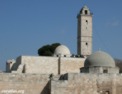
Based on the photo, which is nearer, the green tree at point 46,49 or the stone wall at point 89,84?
the stone wall at point 89,84

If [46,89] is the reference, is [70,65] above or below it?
above

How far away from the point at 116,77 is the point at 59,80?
12.0 feet

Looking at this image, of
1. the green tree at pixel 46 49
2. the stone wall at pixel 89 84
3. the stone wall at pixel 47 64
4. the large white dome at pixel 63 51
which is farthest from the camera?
the green tree at pixel 46 49

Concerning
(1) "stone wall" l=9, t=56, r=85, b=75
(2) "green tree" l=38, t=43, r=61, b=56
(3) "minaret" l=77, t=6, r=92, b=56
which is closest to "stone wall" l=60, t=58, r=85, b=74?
(1) "stone wall" l=9, t=56, r=85, b=75

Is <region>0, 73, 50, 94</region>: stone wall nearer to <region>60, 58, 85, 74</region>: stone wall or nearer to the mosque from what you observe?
the mosque

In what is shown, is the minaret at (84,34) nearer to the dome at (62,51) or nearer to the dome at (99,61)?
the dome at (62,51)

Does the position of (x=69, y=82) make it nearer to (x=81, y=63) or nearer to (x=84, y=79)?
(x=84, y=79)

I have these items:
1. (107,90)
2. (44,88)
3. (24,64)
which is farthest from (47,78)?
(24,64)

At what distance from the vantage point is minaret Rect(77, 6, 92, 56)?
38344 mm

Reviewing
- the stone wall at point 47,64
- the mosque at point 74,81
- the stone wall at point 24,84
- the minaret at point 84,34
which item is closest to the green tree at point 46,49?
the minaret at point 84,34

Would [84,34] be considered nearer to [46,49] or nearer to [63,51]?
[63,51]

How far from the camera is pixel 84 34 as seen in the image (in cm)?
3872

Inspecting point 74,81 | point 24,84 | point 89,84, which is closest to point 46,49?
point 24,84

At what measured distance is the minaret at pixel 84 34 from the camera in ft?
126
